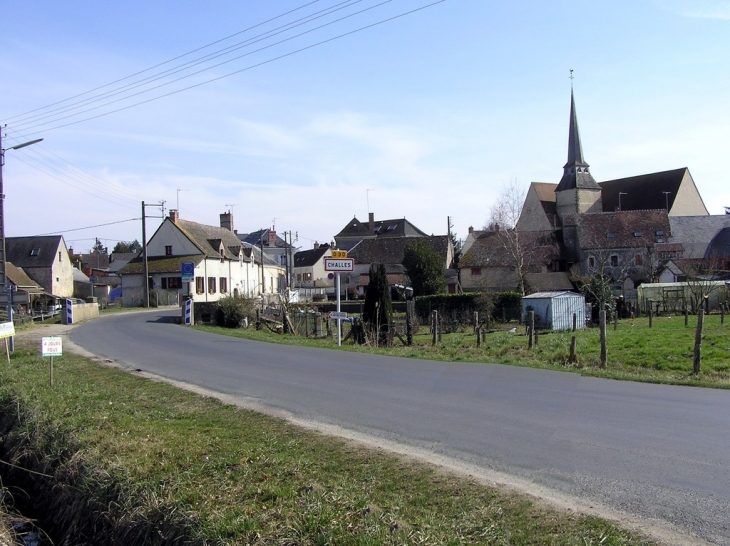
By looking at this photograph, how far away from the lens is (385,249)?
7781 centimetres

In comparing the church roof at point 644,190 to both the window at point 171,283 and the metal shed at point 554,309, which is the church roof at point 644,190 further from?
the window at point 171,283

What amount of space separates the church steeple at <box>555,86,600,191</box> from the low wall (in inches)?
2542

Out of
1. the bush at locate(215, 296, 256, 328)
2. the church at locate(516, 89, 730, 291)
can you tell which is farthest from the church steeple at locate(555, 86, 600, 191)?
the bush at locate(215, 296, 256, 328)

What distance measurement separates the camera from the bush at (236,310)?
34312mm

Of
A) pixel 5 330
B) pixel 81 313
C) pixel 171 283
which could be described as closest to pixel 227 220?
pixel 171 283

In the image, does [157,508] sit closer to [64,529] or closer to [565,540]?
[64,529]

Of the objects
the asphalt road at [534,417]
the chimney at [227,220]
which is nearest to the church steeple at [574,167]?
the chimney at [227,220]

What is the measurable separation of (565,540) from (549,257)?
212 feet

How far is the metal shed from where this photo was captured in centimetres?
3372

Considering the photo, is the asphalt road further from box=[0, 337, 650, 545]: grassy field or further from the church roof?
the church roof

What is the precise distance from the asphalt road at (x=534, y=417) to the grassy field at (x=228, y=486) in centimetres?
87

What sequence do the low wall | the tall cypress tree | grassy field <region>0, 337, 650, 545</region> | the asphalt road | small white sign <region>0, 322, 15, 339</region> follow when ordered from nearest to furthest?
grassy field <region>0, 337, 650, 545</region> < the asphalt road < small white sign <region>0, 322, 15, 339</region> < the tall cypress tree < the low wall

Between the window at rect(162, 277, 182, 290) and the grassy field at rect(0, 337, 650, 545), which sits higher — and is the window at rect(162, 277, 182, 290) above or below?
above

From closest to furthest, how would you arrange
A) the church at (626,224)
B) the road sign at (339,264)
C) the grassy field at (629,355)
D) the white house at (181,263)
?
1. the grassy field at (629,355)
2. the road sign at (339,264)
3. the white house at (181,263)
4. the church at (626,224)
